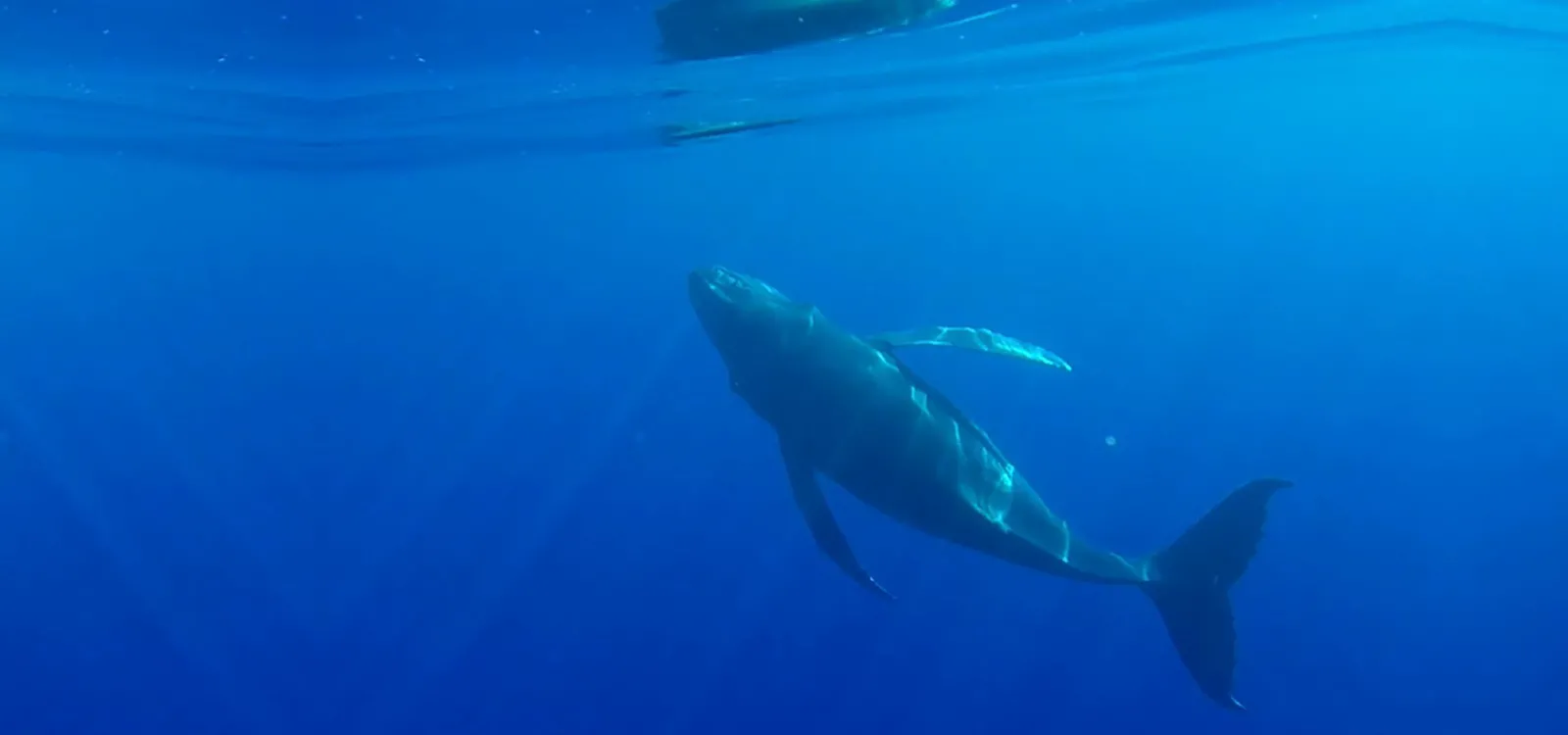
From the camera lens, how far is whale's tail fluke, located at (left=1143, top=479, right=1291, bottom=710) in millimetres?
9711

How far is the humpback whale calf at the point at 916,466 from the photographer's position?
889 cm

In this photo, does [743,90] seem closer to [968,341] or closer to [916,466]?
[968,341]

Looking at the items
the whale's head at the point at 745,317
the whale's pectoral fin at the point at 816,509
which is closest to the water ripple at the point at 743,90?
the whale's head at the point at 745,317

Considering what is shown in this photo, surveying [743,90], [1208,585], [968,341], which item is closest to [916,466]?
[968,341]

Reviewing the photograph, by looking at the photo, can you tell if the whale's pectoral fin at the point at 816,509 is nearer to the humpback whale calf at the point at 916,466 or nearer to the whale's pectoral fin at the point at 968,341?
the humpback whale calf at the point at 916,466

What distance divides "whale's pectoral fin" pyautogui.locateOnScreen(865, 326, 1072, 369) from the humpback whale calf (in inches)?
0.7

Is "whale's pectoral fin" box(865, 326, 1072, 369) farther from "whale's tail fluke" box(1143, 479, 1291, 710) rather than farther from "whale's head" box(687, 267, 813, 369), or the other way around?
"whale's tail fluke" box(1143, 479, 1291, 710)

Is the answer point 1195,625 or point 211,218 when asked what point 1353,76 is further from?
point 211,218

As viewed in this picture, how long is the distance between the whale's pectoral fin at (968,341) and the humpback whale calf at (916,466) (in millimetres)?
19

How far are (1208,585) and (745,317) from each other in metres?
4.63

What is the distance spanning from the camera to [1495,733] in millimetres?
19750

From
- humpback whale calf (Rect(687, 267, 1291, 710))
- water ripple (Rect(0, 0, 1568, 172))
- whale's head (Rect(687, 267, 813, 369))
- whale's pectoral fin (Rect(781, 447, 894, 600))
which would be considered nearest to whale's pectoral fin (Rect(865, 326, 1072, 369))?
humpback whale calf (Rect(687, 267, 1291, 710))

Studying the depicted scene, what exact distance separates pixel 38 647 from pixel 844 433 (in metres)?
19.1

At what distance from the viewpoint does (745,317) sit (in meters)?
9.47
